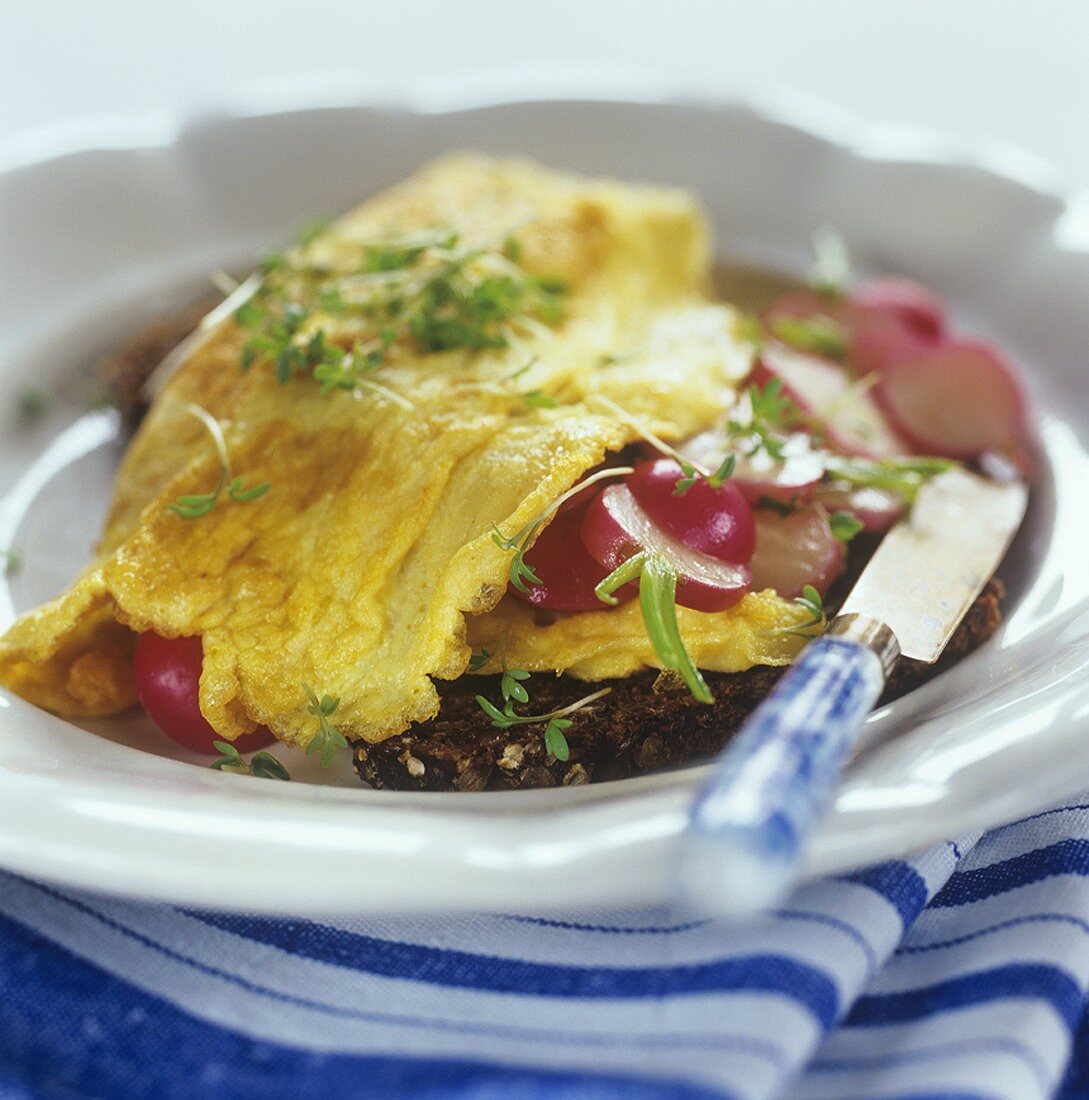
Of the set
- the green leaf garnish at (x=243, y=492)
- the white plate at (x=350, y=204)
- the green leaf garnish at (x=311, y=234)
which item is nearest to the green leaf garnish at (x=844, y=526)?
the white plate at (x=350, y=204)

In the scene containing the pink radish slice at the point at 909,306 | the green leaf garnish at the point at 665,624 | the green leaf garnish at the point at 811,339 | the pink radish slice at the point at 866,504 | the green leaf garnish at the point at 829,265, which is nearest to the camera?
the green leaf garnish at the point at 665,624

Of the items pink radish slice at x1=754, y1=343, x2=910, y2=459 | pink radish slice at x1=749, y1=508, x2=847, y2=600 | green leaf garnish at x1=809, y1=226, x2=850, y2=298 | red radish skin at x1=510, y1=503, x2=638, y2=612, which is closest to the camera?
red radish skin at x1=510, y1=503, x2=638, y2=612

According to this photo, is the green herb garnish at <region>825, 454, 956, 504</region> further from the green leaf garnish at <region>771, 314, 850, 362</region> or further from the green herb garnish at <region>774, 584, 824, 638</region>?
the green leaf garnish at <region>771, 314, 850, 362</region>

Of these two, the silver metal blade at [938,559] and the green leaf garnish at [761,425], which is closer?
the silver metal blade at [938,559]

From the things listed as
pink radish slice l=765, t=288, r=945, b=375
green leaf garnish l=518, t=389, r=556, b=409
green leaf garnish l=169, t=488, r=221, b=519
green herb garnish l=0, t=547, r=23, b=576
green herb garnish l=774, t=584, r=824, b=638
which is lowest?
green herb garnish l=0, t=547, r=23, b=576

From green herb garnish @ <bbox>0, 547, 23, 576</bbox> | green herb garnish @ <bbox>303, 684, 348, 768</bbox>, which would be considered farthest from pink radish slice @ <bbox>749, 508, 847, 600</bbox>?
green herb garnish @ <bbox>0, 547, 23, 576</bbox>

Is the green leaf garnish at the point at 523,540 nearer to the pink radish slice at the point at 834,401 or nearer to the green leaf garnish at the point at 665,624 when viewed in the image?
the green leaf garnish at the point at 665,624
